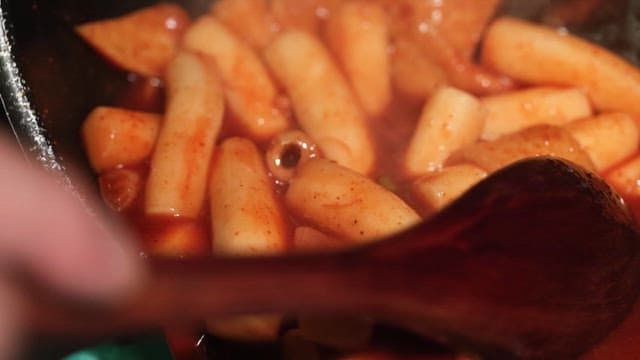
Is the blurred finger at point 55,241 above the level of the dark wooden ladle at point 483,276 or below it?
above

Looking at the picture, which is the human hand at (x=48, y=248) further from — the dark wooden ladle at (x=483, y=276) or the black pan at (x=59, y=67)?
the black pan at (x=59, y=67)

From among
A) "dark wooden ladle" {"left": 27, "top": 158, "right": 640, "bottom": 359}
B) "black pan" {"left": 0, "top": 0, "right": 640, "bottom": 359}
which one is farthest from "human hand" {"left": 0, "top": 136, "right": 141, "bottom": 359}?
"black pan" {"left": 0, "top": 0, "right": 640, "bottom": 359}

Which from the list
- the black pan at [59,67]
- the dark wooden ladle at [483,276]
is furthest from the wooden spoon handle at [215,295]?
the black pan at [59,67]

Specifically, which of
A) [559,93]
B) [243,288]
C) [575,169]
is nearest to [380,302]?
[243,288]

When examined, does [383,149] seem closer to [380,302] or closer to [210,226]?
[210,226]

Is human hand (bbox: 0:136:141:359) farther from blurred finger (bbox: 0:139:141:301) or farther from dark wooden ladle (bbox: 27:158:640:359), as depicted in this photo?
dark wooden ladle (bbox: 27:158:640:359)

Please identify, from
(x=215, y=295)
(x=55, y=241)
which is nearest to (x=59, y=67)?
(x=215, y=295)

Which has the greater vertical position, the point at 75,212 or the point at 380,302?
the point at 75,212

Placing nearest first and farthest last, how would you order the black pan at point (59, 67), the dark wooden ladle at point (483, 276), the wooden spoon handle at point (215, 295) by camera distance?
the wooden spoon handle at point (215, 295)
the dark wooden ladle at point (483, 276)
the black pan at point (59, 67)

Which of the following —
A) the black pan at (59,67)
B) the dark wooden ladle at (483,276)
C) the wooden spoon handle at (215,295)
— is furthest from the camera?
the black pan at (59,67)
